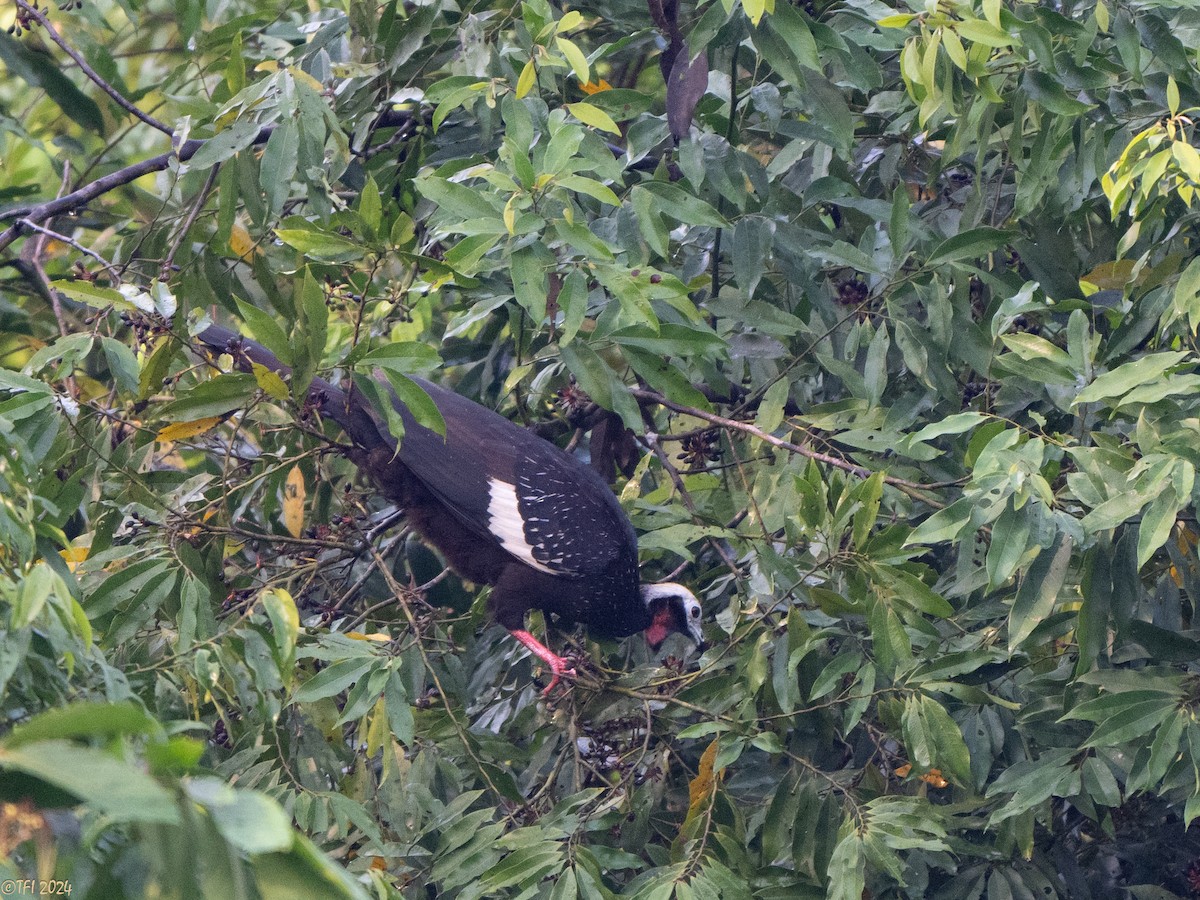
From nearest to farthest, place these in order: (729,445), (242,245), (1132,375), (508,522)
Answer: (1132,375) < (729,445) < (242,245) < (508,522)

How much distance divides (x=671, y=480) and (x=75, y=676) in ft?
6.32

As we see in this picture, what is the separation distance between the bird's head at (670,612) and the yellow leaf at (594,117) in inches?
62.0

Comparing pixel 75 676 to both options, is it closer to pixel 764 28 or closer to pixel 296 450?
pixel 296 450

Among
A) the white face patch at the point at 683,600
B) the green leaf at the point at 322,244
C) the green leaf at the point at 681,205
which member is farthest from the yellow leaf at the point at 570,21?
the white face patch at the point at 683,600

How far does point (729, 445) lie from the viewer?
3.43 meters

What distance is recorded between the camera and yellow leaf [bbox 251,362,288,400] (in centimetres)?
245

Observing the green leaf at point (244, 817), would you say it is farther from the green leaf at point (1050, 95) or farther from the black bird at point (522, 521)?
the black bird at point (522, 521)

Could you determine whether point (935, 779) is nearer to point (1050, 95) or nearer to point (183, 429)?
point (1050, 95)

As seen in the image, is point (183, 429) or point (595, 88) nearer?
point (183, 429)

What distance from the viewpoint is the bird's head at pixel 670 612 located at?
3560mm

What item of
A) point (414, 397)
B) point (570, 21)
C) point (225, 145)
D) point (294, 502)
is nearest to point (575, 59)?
point (570, 21)

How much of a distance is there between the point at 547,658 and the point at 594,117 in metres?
1.55

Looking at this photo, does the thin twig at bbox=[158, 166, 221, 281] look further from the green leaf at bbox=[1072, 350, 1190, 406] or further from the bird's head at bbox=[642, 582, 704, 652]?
the green leaf at bbox=[1072, 350, 1190, 406]

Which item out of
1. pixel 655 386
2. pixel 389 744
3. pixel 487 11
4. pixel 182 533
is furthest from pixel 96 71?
pixel 389 744
